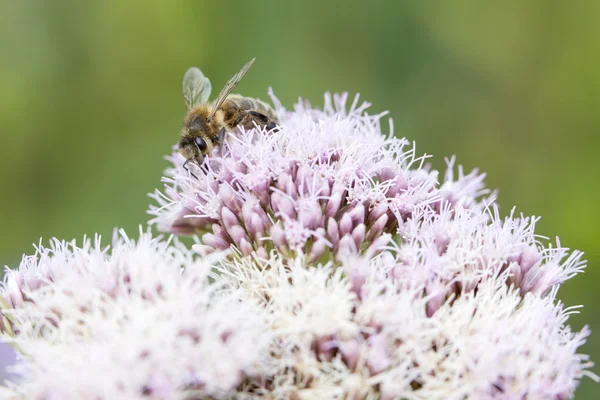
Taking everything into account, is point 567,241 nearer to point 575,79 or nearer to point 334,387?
point 575,79

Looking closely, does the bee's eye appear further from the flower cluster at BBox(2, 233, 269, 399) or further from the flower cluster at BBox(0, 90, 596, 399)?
the flower cluster at BBox(2, 233, 269, 399)

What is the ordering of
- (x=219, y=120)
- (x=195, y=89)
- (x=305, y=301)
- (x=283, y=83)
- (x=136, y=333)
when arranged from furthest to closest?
(x=283, y=83), (x=195, y=89), (x=219, y=120), (x=305, y=301), (x=136, y=333)

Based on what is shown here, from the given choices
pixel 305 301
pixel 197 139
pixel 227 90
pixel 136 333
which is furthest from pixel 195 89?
pixel 136 333

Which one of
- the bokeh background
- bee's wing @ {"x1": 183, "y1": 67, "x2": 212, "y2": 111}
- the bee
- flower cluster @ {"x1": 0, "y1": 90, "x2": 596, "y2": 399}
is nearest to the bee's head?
the bee

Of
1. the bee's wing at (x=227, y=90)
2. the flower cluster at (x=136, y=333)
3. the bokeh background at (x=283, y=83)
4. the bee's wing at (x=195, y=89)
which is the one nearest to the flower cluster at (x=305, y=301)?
the flower cluster at (x=136, y=333)

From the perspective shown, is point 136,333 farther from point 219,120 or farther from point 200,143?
point 219,120
